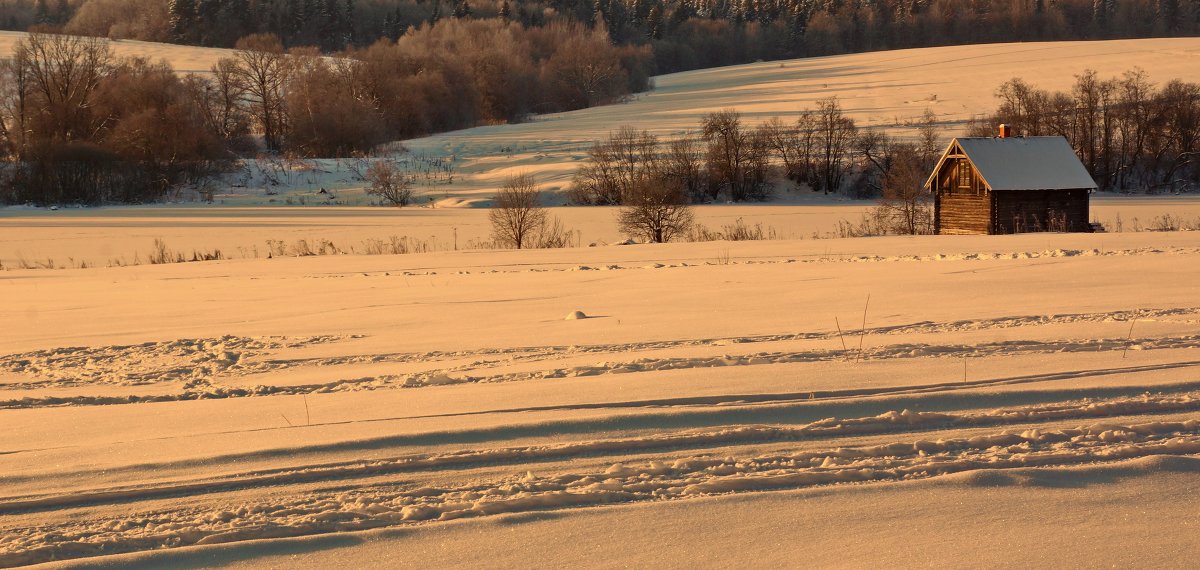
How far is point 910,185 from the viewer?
40406 mm

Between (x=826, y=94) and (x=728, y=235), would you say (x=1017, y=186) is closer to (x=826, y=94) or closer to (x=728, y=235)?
(x=728, y=235)

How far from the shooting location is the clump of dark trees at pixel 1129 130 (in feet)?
188

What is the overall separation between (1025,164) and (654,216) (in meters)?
12.9

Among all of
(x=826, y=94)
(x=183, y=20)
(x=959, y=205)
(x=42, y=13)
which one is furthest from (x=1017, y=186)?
(x=42, y=13)

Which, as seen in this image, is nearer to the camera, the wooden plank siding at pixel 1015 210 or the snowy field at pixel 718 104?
the wooden plank siding at pixel 1015 210

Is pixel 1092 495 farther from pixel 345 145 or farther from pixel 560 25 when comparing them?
pixel 560 25

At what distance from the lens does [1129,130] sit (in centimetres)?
5922

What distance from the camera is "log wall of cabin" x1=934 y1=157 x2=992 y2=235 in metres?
34.6

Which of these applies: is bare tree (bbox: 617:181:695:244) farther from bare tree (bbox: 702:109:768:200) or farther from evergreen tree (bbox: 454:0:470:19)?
evergreen tree (bbox: 454:0:470:19)

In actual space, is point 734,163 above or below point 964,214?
above

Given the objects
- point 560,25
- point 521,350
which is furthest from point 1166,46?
point 521,350

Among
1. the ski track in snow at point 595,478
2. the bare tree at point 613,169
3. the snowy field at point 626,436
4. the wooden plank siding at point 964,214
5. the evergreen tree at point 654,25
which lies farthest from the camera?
the evergreen tree at point 654,25

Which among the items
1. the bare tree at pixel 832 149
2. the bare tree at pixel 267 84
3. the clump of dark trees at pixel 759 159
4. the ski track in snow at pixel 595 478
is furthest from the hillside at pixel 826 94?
the ski track in snow at pixel 595 478

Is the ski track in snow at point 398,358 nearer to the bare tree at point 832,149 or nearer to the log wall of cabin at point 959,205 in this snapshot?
the log wall of cabin at point 959,205
